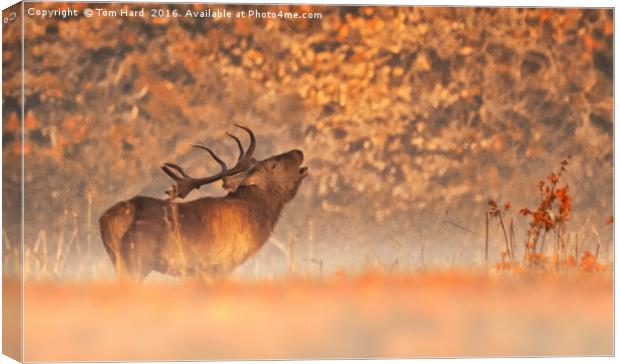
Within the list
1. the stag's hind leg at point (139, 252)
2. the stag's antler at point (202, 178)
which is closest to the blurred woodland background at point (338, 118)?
the stag's antler at point (202, 178)

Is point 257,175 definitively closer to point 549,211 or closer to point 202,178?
point 202,178

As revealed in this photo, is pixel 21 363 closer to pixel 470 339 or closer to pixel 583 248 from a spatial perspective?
pixel 470 339

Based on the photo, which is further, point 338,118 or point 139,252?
point 338,118

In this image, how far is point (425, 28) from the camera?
35.9ft

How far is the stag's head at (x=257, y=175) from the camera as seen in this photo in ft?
34.9

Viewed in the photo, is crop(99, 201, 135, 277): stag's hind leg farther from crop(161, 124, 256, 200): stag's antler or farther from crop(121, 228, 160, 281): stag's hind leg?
crop(161, 124, 256, 200): stag's antler

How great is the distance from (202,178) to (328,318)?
3.68 ft

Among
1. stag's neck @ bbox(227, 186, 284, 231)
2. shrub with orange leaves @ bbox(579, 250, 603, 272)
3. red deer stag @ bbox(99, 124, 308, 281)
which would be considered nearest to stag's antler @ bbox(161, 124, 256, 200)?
red deer stag @ bbox(99, 124, 308, 281)

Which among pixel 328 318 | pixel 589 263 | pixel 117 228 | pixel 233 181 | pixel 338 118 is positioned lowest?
pixel 328 318

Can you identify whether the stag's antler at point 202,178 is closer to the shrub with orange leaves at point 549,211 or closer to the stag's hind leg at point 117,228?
the stag's hind leg at point 117,228

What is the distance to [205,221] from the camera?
35.2ft

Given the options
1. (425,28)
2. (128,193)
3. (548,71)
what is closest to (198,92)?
(128,193)

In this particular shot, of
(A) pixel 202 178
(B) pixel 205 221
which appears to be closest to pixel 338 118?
(A) pixel 202 178

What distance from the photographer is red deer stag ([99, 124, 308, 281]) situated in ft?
34.8
